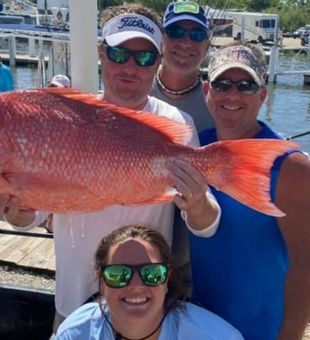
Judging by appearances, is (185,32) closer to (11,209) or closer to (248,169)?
(248,169)

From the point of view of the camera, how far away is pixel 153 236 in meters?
2.49

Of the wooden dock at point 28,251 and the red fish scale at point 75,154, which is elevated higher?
the red fish scale at point 75,154

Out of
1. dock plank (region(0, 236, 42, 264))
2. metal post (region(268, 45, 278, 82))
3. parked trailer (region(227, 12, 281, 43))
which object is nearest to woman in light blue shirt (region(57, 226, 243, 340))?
dock plank (region(0, 236, 42, 264))

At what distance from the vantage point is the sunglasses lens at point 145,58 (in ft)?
8.32

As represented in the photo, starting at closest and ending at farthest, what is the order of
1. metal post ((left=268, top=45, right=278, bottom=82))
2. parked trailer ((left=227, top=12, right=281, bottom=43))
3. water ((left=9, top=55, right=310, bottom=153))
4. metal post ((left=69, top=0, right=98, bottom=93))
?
metal post ((left=69, top=0, right=98, bottom=93)) → water ((left=9, top=55, right=310, bottom=153)) → metal post ((left=268, top=45, right=278, bottom=82)) → parked trailer ((left=227, top=12, right=281, bottom=43))

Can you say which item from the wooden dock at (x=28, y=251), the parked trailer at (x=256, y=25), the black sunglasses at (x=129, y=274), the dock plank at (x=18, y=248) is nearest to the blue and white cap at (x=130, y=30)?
the black sunglasses at (x=129, y=274)

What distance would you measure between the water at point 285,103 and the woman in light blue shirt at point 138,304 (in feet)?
52.4

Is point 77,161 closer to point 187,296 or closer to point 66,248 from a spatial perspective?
point 66,248

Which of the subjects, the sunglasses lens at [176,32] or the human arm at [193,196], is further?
the sunglasses lens at [176,32]

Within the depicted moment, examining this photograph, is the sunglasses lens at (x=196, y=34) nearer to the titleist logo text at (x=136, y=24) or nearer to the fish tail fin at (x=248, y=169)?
the titleist logo text at (x=136, y=24)

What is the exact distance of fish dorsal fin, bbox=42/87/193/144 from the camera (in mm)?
2287

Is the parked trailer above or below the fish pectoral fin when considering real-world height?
below

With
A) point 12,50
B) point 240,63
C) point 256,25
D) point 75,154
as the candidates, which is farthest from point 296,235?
point 256,25

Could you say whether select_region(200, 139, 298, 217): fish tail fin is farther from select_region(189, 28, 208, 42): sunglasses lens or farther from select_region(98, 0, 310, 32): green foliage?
select_region(98, 0, 310, 32): green foliage
